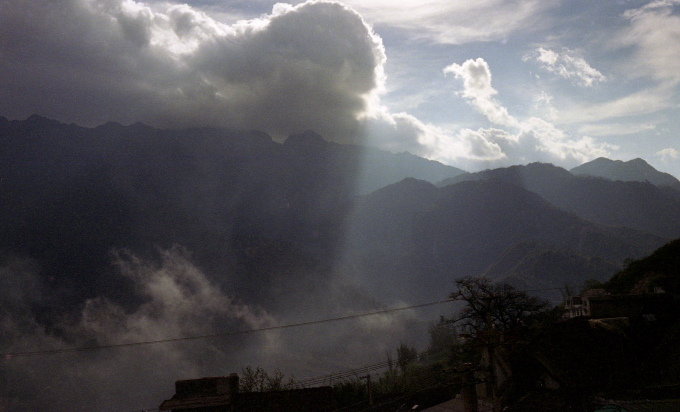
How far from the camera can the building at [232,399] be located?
50147 millimetres

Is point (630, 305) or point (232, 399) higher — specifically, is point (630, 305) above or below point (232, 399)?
above

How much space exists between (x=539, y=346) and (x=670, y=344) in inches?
450

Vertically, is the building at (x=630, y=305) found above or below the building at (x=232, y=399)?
above

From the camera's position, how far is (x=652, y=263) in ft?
303

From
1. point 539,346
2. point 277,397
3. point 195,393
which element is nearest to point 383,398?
point 277,397

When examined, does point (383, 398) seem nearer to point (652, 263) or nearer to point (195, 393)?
point (195, 393)

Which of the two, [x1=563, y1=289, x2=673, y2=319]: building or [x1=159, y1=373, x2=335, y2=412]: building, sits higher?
[x1=563, y1=289, x2=673, y2=319]: building

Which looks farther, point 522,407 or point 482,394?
point 482,394

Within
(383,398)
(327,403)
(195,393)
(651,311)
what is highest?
(651,311)

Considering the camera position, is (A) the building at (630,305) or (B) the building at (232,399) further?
(B) the building at (232,399)

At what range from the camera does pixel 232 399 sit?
50.8 metres

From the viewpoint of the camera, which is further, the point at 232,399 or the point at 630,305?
the point at 630,305

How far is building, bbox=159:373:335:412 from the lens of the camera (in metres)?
50.1

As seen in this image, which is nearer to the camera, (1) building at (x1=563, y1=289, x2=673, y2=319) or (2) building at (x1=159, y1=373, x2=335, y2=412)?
(1) building at (x1=563, y1=289, x2=673, y2=319)
